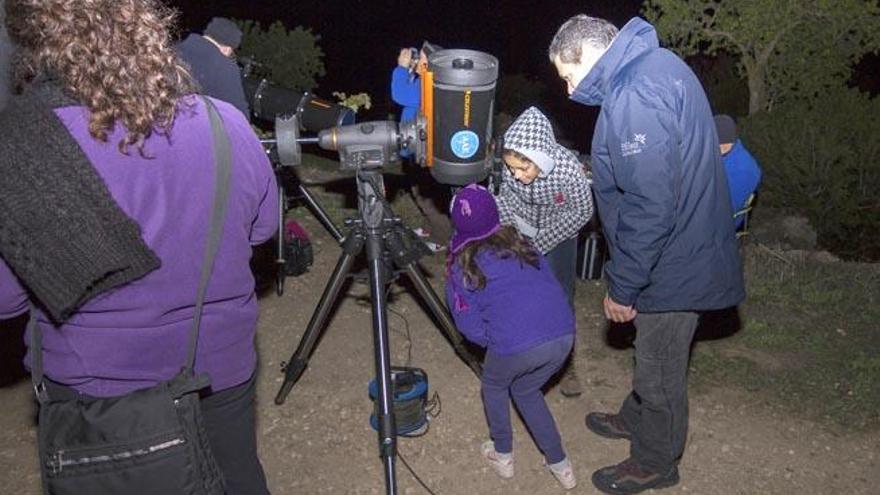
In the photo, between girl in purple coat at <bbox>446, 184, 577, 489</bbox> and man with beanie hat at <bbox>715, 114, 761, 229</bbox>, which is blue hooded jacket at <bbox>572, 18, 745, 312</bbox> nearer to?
girl in purple coat at <bbox>446, 184, 577, 489</bbox>

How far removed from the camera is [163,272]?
1974mm

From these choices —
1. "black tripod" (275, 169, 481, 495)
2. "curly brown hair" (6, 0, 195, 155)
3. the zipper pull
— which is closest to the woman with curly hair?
"curly brown hair" (6, 0, 195, 155)

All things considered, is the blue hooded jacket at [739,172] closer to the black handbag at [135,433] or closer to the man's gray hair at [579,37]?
the man's gray hair at [579,37]

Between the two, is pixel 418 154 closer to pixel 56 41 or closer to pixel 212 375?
pixel 212 375

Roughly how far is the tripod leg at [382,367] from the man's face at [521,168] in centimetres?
86

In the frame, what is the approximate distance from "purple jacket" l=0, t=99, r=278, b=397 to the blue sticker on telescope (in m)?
1.01

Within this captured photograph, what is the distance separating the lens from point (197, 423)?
207 centimetres

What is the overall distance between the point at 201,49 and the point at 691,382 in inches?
138

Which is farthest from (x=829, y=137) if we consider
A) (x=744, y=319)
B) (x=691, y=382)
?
(x=691, y=382)

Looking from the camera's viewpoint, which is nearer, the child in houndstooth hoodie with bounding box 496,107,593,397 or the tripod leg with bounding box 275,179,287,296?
the child in houndstooth hoodie with bounding box 496,107,593,397

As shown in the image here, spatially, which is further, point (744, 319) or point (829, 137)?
point (829, 137)

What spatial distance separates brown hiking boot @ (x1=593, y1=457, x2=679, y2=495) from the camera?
12.4 feet

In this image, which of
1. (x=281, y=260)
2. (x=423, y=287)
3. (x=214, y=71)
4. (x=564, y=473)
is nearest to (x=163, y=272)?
(x=423, y=287)

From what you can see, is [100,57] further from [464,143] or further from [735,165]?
[735,165]
